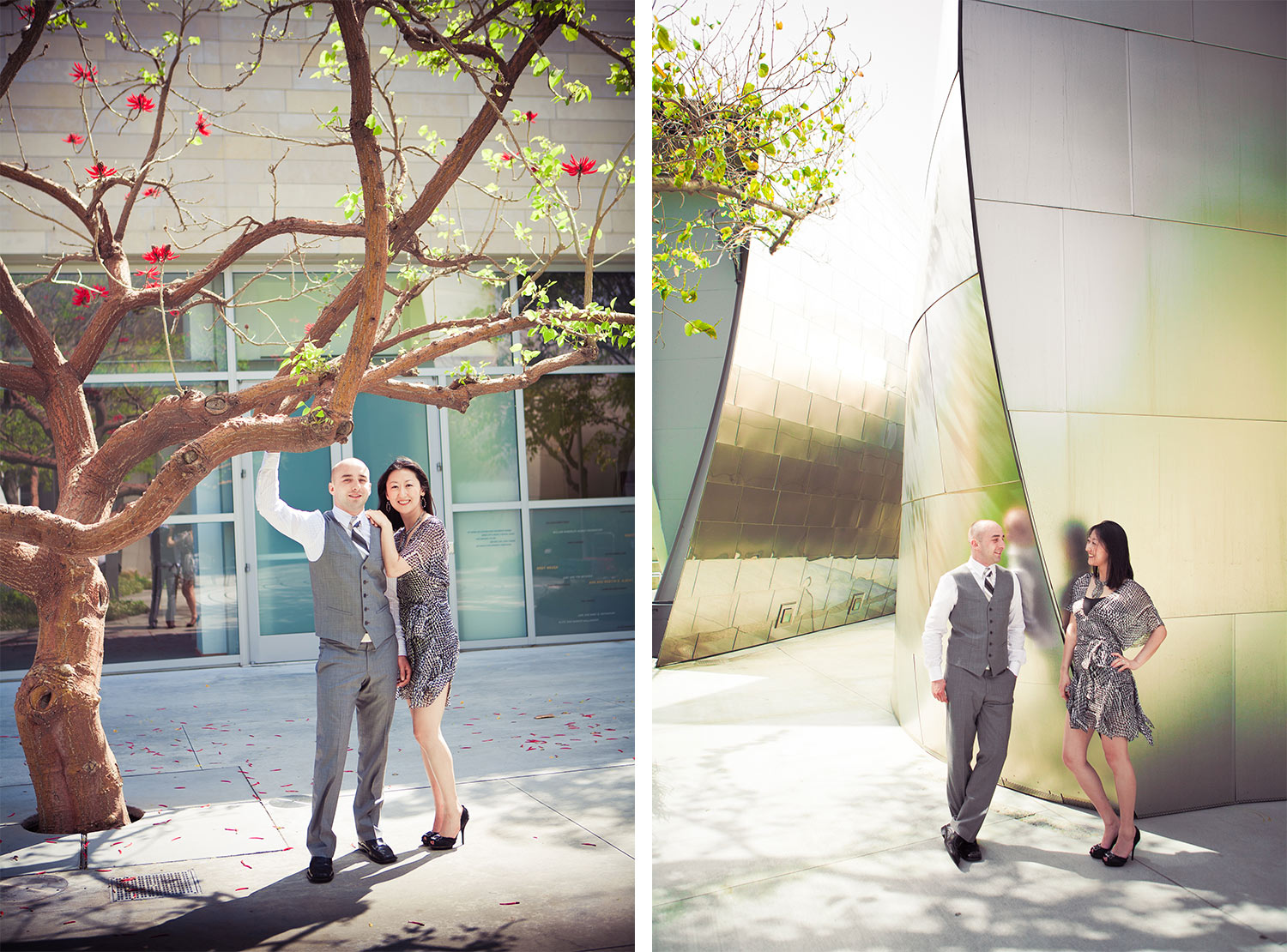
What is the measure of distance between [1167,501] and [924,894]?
125cm

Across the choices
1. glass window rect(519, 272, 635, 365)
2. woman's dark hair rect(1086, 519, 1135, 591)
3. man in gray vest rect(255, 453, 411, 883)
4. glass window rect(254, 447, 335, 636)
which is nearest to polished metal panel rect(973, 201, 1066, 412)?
woman's dark hair rect(1086, 519, 1135, 591)

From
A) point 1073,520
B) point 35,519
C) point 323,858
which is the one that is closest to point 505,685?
point 323,858

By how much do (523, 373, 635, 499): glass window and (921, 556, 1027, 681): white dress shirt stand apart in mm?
4634

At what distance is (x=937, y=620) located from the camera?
2.41 m

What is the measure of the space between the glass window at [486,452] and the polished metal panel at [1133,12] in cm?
505

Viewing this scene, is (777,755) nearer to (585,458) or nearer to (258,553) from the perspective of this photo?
(585,458)

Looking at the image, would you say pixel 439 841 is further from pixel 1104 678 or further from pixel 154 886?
pixel 1104 678

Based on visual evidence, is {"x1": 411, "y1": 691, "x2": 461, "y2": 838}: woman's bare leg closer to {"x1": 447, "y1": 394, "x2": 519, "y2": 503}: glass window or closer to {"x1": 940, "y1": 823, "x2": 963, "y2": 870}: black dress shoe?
{"x1": 940, "y1": 823, "x2": 963, "y2": 870}: black dress shoe

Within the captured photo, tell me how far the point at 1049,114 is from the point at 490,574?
17.6ft

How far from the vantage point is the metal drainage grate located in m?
2.74

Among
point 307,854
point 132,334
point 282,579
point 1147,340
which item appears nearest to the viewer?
point 1147,340

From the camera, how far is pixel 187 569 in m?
6.43

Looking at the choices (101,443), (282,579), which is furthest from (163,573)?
(101,443)

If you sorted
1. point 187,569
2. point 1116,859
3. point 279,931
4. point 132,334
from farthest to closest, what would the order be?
1. point 187,569
2. point 132,334
3. point 279,931
4. point 1116,859
